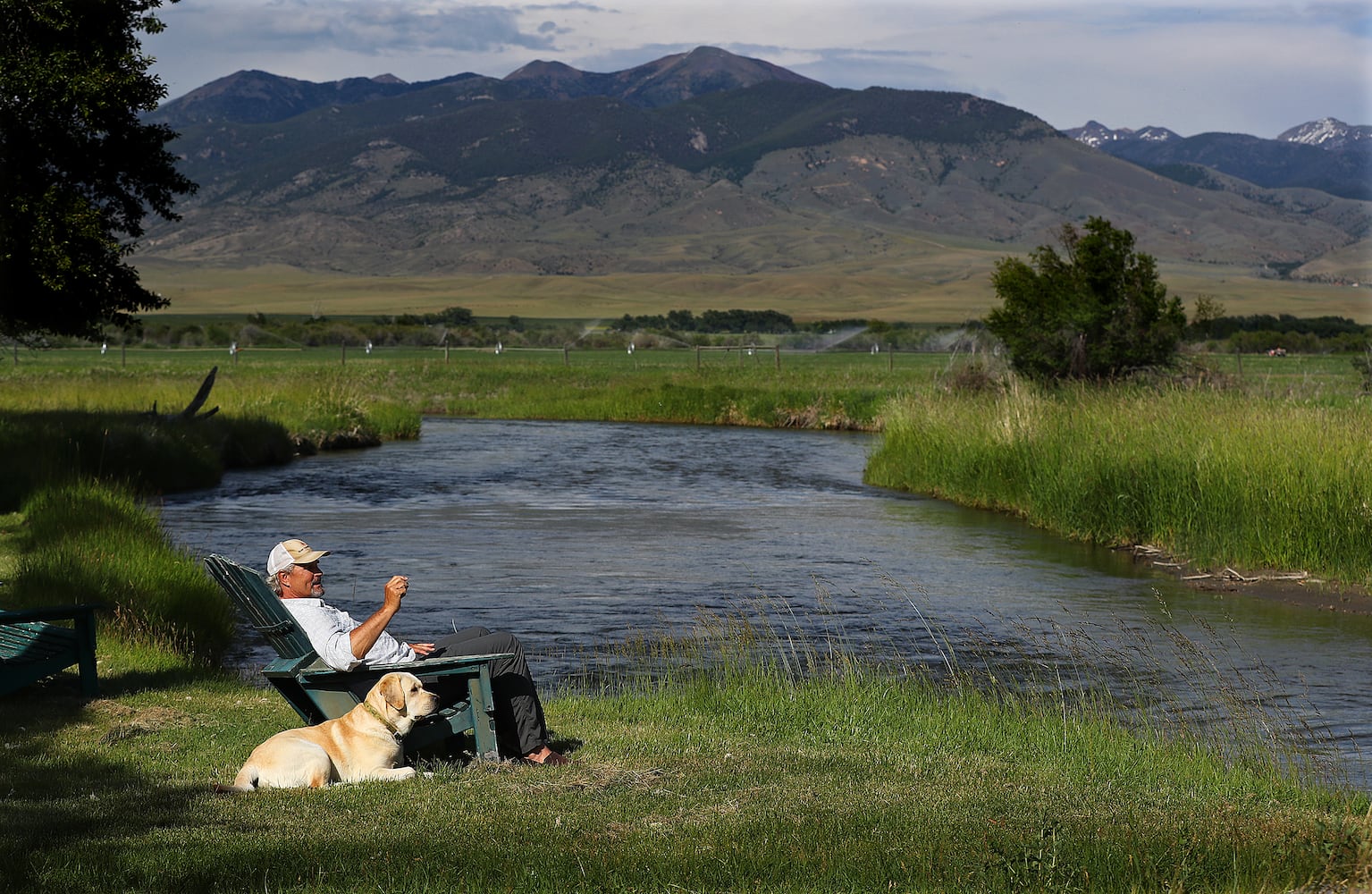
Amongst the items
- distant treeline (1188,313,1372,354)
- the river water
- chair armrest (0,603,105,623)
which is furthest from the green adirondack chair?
distant treeline (1188,313,1372,354)

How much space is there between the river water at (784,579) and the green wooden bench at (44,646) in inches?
152

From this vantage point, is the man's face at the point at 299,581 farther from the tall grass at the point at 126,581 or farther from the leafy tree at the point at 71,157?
the leafy tree at the point at 71,157

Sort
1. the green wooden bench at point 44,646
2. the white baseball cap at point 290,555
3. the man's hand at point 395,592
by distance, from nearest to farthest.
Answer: the man's hand at point 395,592 → the white baseball cap at point 290,555 → the green wooden bench at point 44,646

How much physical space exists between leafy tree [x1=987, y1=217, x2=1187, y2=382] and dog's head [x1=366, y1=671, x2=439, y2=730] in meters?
27.8

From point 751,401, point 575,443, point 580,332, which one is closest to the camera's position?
point 575,443

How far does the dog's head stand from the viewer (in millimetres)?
8516

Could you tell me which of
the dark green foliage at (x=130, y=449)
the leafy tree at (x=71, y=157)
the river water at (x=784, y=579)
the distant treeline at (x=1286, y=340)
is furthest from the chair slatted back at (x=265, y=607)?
the distant treeline at (x=1286, y=340)

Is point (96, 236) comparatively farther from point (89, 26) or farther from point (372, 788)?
point (372, 788)

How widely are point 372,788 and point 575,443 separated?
34859 mm

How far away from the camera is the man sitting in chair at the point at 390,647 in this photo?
9.12 metres

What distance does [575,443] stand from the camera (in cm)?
4319

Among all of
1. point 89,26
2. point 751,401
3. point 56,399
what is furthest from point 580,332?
point 89,26

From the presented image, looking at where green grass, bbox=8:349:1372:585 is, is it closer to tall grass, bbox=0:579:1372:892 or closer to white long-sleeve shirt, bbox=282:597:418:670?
tall grass, bbox=0:579:1372:892

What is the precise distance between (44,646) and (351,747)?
3367 mm
